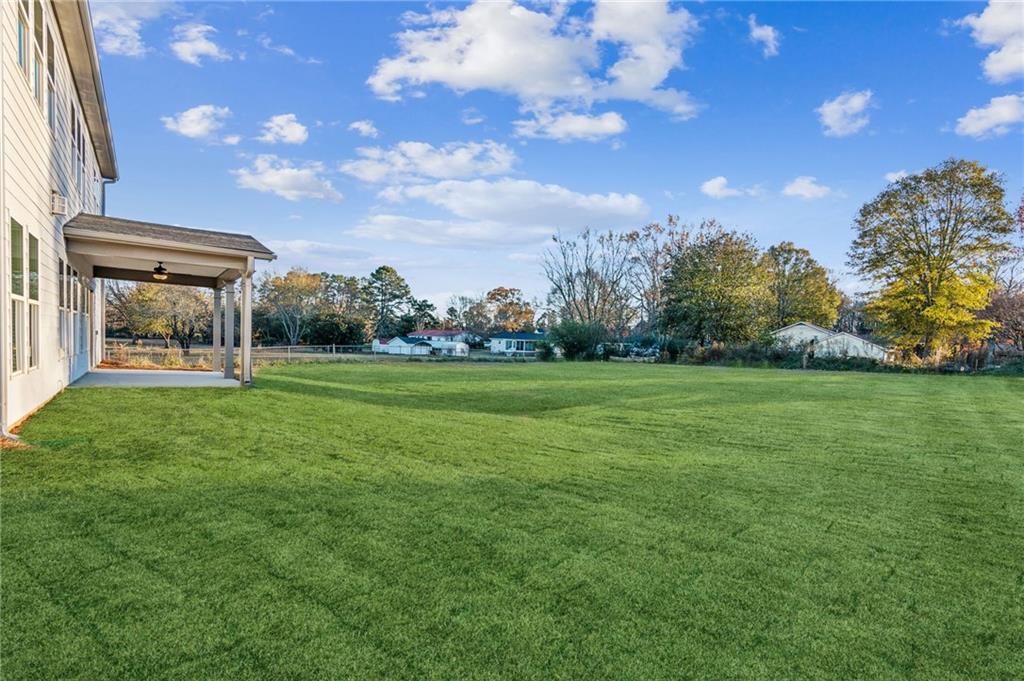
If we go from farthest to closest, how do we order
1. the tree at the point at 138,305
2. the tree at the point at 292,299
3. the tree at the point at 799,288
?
1. the tree at the point at 292,299
2. the tree at the point at 799,288
3. the tree at the point at 138,305

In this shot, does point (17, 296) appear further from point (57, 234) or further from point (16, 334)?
point (57, 234)

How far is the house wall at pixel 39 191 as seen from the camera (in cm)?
518

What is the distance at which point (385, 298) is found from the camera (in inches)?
2367

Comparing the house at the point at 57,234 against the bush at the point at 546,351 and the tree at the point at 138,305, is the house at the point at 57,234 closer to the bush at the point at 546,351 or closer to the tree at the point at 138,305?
the tree at the point at 138,305

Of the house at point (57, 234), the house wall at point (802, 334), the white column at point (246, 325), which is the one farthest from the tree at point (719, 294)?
the white column at point (246, 325)

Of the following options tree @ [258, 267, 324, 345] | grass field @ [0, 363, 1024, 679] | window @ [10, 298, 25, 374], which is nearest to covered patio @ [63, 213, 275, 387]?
window @ [10, 298, 25, 374]

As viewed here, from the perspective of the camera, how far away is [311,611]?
231 cm

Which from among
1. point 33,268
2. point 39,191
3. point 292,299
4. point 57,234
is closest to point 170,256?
point 57,234

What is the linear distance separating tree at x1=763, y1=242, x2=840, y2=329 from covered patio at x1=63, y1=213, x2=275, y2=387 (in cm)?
3684

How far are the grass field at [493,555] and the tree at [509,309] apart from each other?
57.3 meters

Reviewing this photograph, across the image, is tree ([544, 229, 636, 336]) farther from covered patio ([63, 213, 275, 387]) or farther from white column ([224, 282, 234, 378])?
covered patio ([63, 213, 275, 387])

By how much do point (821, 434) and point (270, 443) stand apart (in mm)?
6713

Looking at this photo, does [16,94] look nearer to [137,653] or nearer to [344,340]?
[137,653]

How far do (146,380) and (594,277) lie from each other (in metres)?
33.9
